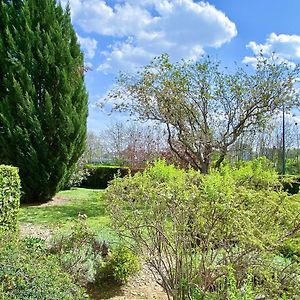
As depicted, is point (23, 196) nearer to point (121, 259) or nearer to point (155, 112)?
point (155, 112)

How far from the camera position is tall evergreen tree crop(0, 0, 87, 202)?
402 inches

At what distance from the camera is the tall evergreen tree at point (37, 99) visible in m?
10.2

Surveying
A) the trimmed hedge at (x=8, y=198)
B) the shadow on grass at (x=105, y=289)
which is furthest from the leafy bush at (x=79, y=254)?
the trimmed hedge at (x=8, y=198)

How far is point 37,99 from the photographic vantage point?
1076cm

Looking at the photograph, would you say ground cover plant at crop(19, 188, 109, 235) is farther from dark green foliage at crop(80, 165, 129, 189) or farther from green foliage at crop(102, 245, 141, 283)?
dark green foliage at crop(80, 165, 129, 189)

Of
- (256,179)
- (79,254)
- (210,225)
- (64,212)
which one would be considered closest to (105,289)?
(79,254)

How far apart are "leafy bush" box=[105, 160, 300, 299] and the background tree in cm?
857

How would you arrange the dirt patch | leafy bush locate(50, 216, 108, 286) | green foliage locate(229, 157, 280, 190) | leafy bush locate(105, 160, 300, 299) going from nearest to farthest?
leafy bush locate(105, 160, 300, 299), green foliage locate(229, 157, 280, 190), leafy bush locate(50, 216, 108, 286), the dirt patch

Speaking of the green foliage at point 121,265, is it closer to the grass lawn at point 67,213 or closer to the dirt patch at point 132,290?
the dirt patch at point 132,290

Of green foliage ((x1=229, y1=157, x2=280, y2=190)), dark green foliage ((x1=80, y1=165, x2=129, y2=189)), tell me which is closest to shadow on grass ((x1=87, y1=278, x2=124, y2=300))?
green foliage ((x1=229, y1=157, x2=280, y2=190))

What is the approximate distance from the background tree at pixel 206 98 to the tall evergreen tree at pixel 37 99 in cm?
238

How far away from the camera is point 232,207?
9.37 feet

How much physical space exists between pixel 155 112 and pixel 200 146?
6.55ft

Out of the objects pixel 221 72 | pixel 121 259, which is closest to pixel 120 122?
pixel 221 72
